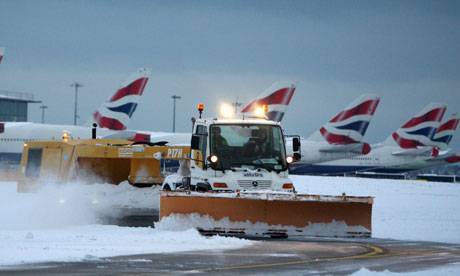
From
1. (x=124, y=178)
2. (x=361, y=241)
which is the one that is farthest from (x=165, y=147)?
(x=361, y=241)

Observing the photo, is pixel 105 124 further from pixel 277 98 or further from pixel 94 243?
pixel 94 243

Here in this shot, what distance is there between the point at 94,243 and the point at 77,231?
3277 millimetres

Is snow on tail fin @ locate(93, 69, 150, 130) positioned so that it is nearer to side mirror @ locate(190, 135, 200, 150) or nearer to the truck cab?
the truck cab

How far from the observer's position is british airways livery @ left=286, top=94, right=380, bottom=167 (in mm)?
79000

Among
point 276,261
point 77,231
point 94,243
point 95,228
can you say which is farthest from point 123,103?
point 276,261

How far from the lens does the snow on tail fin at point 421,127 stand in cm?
9256

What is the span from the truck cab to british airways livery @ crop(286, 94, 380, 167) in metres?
56.2

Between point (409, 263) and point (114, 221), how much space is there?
9929 millimetres

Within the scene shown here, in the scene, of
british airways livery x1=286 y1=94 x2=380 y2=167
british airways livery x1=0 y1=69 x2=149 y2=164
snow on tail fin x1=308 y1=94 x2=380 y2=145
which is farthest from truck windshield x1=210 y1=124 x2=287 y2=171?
snow on tail fin x1=308 y1=94 x2=380 y2=145

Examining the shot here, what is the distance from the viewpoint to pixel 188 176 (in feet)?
72.8

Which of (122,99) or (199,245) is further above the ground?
(122,99)

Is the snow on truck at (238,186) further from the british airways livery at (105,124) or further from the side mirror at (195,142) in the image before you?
the british airways livery at (105,124)

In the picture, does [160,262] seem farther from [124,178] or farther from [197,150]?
[124,178]

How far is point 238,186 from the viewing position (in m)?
20.8
